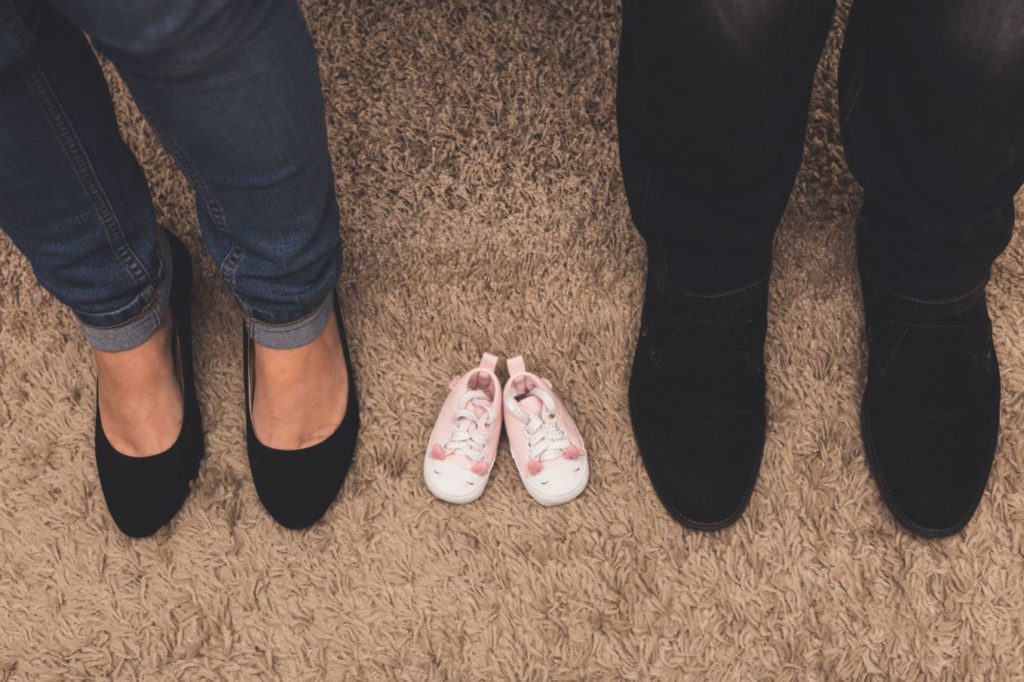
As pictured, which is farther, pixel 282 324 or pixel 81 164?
pixel 282 324

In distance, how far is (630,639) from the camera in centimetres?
81

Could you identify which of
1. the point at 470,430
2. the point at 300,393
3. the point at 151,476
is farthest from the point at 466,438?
the point at 151,476

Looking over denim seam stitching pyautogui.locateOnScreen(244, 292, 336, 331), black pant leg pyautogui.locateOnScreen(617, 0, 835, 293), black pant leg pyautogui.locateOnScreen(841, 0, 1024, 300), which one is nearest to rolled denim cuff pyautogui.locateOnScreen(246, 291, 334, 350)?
denim seam stitching pyautogui.locateOnScreen(244, 292, 336, 331)

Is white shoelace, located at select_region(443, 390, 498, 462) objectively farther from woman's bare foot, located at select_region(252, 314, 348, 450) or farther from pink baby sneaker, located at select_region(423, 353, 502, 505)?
woman's bare foot, located at select_region(252, 314, 348, 450)

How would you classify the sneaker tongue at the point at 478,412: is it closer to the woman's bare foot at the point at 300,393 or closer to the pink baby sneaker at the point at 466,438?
the pink baby sneaker at the point at 466,438

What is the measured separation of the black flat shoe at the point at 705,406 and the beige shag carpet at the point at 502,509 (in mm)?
33

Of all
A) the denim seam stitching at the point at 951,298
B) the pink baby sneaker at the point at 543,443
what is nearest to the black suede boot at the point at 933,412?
the denim seam stitching at the point at 951,298

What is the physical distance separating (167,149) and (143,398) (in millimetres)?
318

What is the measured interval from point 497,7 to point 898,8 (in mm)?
554

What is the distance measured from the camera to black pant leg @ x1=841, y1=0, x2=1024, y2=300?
0.58 meters

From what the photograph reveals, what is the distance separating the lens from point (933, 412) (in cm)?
82

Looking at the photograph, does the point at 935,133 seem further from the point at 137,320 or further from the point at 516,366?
the point at 137,320

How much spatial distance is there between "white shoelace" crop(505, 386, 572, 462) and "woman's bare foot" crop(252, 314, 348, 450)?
18cm

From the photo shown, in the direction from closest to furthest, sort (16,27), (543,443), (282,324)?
(16,27)
(282,324)
(543,443)
